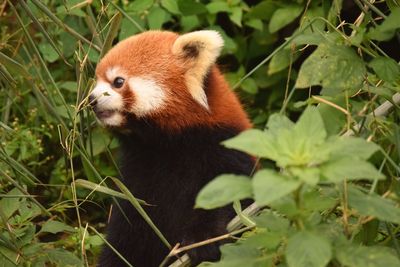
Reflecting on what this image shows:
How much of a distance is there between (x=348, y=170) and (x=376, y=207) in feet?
0.58

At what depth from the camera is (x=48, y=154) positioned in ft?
16.2

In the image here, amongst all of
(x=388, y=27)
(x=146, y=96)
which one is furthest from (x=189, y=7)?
(x=388, y=27)

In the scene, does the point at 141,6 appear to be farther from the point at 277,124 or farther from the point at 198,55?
the point at 277,124

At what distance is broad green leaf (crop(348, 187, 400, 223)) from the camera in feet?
6.22

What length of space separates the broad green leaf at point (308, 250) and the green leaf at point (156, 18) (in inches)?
104

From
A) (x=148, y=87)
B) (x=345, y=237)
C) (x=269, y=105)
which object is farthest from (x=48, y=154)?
(x=345, y=237)

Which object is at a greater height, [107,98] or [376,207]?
[376,207]

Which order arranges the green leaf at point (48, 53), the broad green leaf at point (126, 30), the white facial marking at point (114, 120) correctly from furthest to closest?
the green leaf at point (48, 53) < the broad green leaf at point (126, 30) < the white facial marking at point (114, 120)

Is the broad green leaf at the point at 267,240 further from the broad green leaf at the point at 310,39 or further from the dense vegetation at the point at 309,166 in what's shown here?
the broad green leaf at the point at 310,39

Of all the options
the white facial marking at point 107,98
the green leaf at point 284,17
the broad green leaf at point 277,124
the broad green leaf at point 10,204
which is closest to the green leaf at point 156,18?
the green leaf at point 284,17

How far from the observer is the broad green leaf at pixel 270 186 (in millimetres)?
1708

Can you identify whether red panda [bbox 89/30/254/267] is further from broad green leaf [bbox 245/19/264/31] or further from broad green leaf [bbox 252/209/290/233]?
broad green leaf [bbox 245/19/264/31]

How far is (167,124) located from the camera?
3.25 metres

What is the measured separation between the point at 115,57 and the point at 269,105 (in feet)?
6.24
